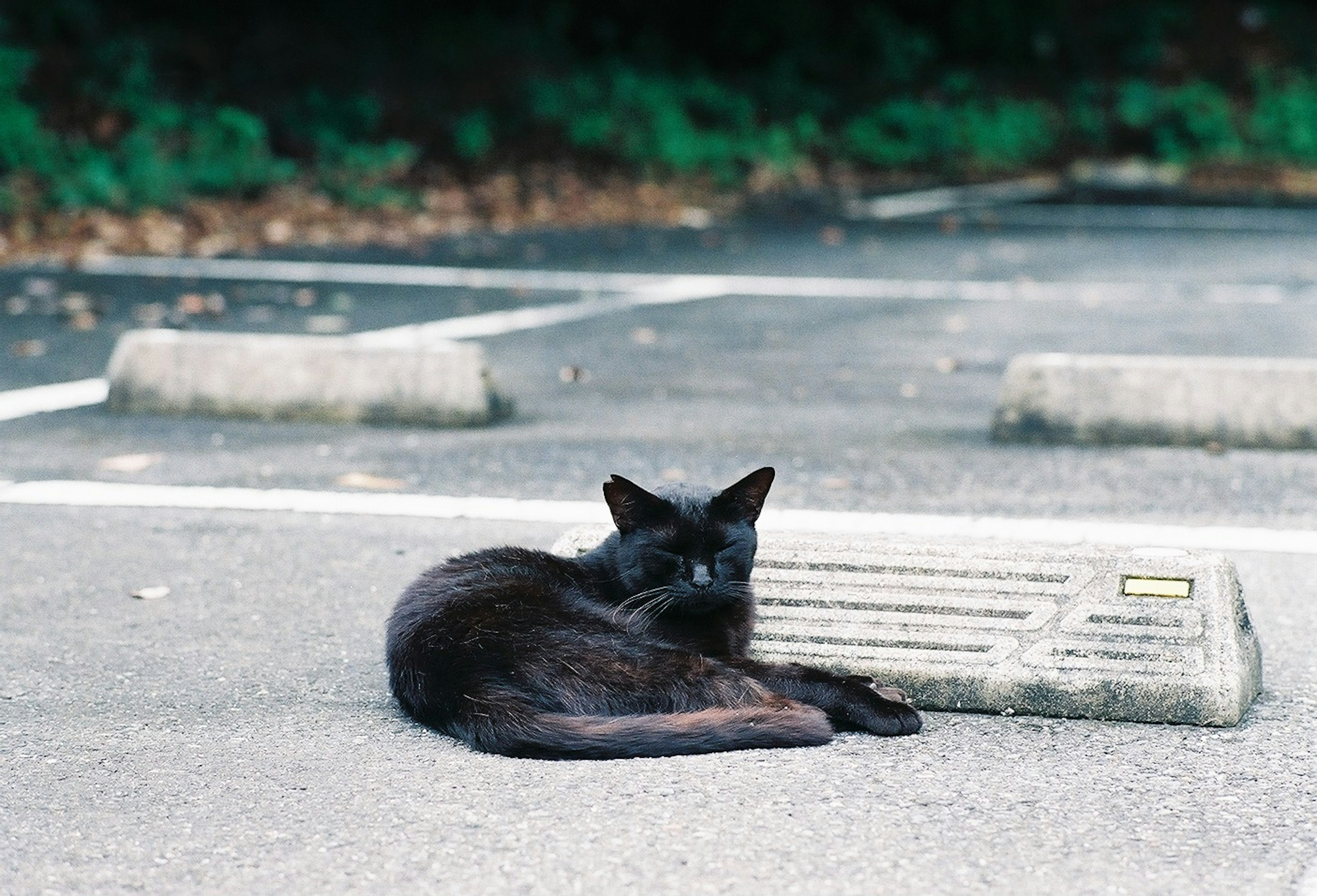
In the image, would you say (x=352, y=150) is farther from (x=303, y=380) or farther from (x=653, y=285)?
(x=303, y=380)

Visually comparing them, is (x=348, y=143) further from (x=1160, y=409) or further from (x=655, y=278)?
(x=1160, y=409)

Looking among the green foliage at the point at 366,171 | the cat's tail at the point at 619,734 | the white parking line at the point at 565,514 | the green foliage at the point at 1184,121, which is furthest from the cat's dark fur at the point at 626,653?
the green foliage at the point at 1184,121

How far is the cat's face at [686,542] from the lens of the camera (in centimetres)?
435

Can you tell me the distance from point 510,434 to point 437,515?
1559mm

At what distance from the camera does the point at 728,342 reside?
10898 mm

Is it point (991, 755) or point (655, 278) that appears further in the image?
point (655, 278)

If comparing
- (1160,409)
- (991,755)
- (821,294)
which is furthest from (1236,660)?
(821,294)

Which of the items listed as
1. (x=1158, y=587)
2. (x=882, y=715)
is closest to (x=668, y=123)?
(x=1158, y=587)

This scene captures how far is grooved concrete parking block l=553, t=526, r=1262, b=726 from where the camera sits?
4.37 metres

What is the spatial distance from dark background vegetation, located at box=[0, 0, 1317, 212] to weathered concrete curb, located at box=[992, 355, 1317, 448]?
11.0 m

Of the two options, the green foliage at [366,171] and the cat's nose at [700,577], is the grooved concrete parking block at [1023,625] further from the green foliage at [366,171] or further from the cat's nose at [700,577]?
the green foliage at [366,171]

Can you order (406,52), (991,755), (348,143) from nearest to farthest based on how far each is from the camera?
(991,755)
(348,143)
(406,52)

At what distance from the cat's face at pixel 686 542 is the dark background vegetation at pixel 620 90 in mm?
13146

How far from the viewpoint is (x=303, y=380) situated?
327 inches
